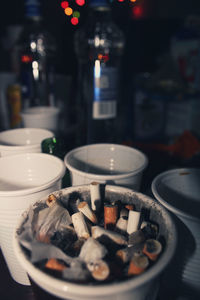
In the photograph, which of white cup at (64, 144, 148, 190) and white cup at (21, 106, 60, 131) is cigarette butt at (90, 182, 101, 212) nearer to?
white cup at (64, 144, 148, 190)

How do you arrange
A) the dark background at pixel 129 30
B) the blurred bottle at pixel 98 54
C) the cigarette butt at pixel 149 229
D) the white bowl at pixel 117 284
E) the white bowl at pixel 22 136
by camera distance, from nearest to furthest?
the white bowl at pixel 117 284, the cigarette butt at pixel 149 229, the white bowl at pixel 22 136, the blurred bottle at pixel 98 54, the dark background at pixel 129 30

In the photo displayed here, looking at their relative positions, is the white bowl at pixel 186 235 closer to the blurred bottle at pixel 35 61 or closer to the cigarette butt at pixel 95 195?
the cigarette butt at pixel 95 195

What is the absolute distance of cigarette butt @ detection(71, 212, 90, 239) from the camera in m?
0.35

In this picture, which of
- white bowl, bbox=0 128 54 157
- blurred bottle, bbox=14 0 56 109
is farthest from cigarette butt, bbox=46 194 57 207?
blurred bottle, bbox=14 0 56 109

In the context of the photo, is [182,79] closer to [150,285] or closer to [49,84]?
[49,84]

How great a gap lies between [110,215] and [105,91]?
38 centimetres

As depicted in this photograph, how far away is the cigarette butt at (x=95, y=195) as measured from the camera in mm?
379

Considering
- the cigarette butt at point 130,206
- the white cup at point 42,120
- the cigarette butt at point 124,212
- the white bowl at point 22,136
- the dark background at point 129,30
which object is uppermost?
the dark background at point 129,30

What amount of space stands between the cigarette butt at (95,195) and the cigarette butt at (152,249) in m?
0.10

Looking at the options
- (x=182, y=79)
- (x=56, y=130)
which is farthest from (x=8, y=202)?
(x=182, y=79)

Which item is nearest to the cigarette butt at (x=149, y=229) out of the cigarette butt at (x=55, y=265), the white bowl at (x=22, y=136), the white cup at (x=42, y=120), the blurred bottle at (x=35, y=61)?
the cigarette butt at (x=55, y=265)

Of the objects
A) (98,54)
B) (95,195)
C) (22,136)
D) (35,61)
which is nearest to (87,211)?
(95,195)

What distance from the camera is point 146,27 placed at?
4.00ft

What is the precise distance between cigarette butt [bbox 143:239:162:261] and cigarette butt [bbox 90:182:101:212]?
105 millimetres
